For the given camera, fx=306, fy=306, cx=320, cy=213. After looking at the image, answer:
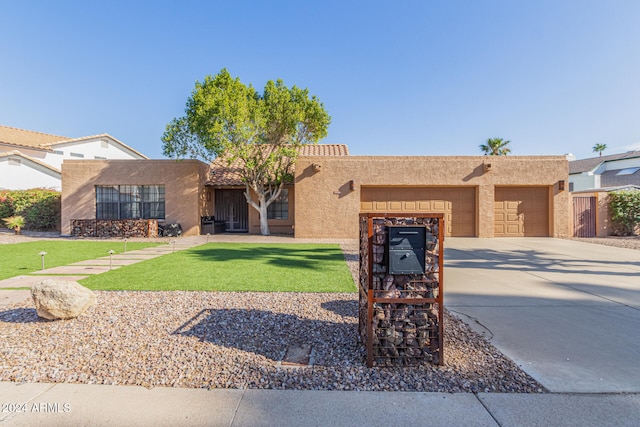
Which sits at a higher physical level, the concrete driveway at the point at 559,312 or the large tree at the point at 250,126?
the large tree at the point at 250,126

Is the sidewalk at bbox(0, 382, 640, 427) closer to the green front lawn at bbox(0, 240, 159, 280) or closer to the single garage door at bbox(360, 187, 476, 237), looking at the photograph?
the green front lawn at bbox(0, 240, 159, 280)

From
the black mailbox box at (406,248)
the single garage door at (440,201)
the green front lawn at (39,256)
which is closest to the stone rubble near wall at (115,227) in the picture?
the green front lawn at (39,256)

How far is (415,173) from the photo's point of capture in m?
14.8

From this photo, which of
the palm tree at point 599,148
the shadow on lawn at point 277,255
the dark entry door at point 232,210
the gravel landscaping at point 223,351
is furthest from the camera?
the palm tree at point 599,148

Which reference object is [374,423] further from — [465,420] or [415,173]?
[415,173]

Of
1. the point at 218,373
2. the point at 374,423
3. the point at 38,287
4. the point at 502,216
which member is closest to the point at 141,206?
the point at 38,287

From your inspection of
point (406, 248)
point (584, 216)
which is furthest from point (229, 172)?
point (584, 216)

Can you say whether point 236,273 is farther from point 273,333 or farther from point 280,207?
point 280,207

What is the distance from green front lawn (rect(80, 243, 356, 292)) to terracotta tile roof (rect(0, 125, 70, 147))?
29.5 meters

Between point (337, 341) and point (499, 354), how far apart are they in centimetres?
174

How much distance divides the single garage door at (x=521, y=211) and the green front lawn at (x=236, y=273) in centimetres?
975

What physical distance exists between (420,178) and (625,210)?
10.3 meters

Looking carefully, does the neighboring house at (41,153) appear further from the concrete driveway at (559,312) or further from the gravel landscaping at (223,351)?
the concrete driveway at (559,312)

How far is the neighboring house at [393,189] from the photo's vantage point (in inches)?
583
